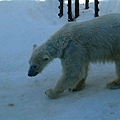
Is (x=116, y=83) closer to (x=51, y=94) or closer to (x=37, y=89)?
(x=51, y=94)

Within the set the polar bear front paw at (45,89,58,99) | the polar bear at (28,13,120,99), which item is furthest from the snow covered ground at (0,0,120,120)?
the polar bear at (28,13,120,99)

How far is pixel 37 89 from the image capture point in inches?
191

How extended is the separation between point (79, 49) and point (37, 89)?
1010 mm

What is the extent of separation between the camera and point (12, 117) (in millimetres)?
4008

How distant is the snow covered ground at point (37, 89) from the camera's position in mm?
3764

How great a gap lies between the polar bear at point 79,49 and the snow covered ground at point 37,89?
253 millimetres

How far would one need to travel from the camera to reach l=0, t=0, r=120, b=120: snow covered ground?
376cm

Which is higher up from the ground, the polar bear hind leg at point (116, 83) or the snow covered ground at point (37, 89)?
the polar bear hind leg at point (116, 83)

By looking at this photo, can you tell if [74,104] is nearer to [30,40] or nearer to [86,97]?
[86,97]

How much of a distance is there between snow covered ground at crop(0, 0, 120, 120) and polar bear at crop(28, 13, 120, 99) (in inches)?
10.0

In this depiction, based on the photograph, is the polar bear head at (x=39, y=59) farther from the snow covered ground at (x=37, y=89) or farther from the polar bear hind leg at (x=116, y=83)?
the polar bear hind leg at (x=116, y=83)

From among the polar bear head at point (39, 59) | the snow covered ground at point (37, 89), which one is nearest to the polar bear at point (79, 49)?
the polar bear head at point (39, 59)

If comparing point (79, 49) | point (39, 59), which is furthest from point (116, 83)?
point (39, 59)

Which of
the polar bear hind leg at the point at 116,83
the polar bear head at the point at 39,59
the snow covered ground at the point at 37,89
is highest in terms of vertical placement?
the polar bear head at the point at 39,59
